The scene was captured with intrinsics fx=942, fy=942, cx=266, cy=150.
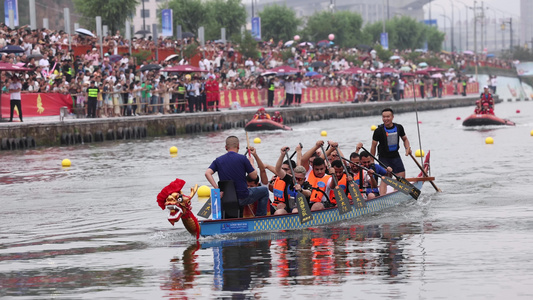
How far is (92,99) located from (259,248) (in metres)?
25.6

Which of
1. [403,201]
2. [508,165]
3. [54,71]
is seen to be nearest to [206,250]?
[403,201]

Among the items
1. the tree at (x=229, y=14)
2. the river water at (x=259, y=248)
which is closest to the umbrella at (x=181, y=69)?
the river water at (x=259, y=248)

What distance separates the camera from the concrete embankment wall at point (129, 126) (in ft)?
112

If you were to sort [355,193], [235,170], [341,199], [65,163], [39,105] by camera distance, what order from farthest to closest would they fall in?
1. [39,105]
2. [65,163]
3. [355,193]
4. [341,199]
5. [235,170]

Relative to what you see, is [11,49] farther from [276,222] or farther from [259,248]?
[259,248]

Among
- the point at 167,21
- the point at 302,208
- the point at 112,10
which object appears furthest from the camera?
the point at 167,21

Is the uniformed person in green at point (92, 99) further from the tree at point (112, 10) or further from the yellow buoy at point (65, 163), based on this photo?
the tree at point (112, 10)

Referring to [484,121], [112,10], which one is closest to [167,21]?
[112,10]

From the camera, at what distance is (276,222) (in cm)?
1479

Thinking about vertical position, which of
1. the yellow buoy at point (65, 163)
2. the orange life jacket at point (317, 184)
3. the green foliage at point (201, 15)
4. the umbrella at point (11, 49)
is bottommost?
the yellow buoy at point (65, 163)

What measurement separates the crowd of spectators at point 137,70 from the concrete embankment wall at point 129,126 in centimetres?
122

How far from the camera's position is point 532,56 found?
14738cm

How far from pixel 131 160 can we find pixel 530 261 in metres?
19.6

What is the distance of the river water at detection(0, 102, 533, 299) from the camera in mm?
11008
